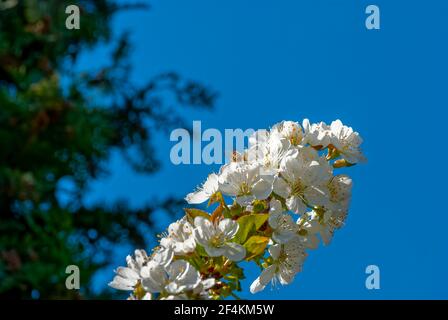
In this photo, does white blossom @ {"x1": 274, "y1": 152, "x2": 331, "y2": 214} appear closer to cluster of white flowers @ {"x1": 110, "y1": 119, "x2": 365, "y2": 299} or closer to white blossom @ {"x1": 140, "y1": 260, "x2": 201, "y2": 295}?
cluster of white flowers @ {"x1": 110, "y1": 119, "x2": 365, "y2": 299}

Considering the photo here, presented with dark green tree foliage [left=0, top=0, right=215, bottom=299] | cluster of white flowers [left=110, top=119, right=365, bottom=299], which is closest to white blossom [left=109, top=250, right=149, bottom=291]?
cluster of white flowers [left=110, top=119, right=365, bottom=299]

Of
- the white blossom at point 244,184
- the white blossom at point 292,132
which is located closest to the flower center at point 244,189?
the white blossom at point 244,184

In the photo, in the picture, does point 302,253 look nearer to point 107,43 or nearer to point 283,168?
point 283,168

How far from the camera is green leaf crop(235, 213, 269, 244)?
29.3 inches

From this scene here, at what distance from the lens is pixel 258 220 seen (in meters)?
0.75

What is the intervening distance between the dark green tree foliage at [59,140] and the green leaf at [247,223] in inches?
80.4

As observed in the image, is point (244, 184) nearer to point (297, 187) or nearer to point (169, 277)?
point (297, 187)

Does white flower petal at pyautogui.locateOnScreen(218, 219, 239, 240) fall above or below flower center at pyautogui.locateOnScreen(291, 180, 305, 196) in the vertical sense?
below

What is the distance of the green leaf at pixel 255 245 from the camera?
28.9 inches

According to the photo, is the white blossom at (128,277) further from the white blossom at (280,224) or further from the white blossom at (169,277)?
the white blossom at (280,224)

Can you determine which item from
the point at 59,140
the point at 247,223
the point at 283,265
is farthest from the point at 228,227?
the point at 59,140

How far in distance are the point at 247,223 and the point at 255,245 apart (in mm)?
28

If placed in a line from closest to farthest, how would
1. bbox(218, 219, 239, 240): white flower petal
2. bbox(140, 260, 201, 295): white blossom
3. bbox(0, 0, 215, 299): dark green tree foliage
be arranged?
→ 1. bbox(140, 260, 201, 295): white blossom
2. bbox(218, 219, 239, 240): white flower petal
3. bbox(0, 0, 215, 299): dark green tree foliage

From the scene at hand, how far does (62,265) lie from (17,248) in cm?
28
